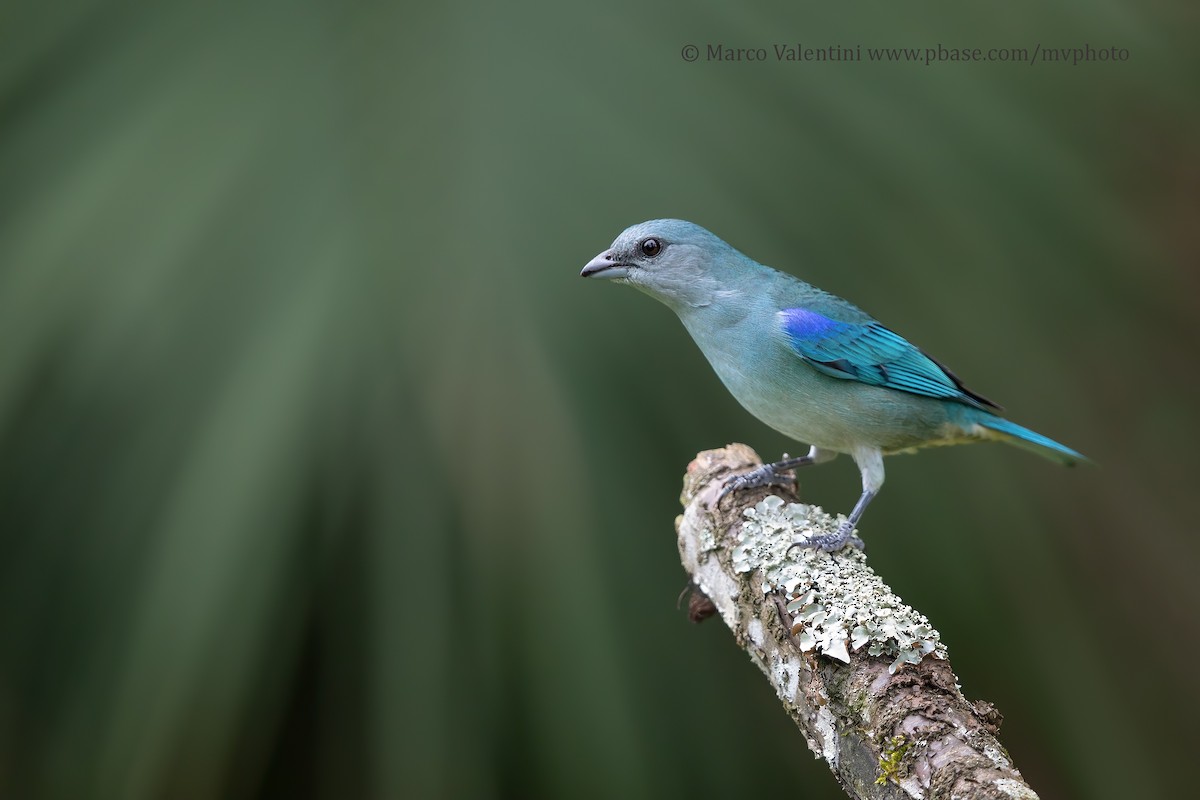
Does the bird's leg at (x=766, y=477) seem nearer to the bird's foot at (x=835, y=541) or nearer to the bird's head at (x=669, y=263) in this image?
the bird's foot at (x=835, y=541)

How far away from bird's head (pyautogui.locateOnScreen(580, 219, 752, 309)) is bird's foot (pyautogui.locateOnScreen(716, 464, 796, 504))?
17.3 inches

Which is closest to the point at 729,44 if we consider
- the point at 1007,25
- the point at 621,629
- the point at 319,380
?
the point at 1007,25

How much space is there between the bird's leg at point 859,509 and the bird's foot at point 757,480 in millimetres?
181

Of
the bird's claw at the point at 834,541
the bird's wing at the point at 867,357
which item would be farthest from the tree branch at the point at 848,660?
the bird's wing at the point at 867,357

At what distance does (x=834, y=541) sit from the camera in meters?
2.15

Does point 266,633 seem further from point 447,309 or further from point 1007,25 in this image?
point 1007,25

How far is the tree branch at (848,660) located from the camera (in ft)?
4.72

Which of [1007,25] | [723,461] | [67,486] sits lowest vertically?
[723,461]

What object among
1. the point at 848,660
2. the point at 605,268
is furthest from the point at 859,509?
the point at 605,268

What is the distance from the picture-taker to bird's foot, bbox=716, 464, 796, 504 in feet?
7.80

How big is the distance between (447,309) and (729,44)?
109 centimetres

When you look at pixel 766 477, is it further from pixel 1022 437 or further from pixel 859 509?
pixel 1022 437

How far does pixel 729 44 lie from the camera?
2803 millimetres

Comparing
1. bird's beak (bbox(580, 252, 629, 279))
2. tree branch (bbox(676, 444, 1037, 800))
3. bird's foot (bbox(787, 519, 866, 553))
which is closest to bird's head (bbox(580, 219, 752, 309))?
bird's beak (bbox(580, 252, 629, 279))
